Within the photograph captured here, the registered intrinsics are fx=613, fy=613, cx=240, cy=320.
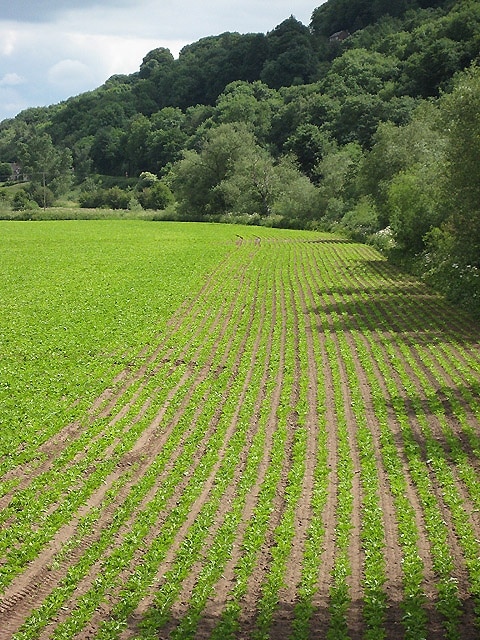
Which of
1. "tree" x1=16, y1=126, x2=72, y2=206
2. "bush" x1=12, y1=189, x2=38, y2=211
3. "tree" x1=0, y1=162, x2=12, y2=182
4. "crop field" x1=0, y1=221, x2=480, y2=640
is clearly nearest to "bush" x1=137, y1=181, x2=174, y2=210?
"bush" x1=12, y1=189, x2=38, y2=211

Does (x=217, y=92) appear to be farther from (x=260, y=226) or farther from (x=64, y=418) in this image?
(x=64, y=418)

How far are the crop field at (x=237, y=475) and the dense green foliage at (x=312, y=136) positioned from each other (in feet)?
37.6

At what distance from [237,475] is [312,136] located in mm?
96268

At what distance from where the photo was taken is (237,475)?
10711mm

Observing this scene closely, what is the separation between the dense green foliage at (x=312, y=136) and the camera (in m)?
33.2

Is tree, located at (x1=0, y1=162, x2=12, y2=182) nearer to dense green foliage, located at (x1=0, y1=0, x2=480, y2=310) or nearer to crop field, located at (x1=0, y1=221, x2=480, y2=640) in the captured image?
dense green foliage, located at (x1=0, y1=0, x2=480, y2=310)

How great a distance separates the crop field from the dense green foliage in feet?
37.6

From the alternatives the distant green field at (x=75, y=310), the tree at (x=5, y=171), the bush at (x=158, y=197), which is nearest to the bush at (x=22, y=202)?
the bush at (x=158, y=197)

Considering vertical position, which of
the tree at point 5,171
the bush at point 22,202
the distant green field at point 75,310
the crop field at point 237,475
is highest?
the tree at point 5,171

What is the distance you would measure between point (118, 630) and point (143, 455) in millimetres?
4687

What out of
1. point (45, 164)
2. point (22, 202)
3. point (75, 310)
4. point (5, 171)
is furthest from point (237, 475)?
point (5, 171)

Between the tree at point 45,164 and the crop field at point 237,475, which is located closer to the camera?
the crop field at point 237,475

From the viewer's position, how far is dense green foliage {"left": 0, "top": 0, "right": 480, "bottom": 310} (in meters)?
33.2

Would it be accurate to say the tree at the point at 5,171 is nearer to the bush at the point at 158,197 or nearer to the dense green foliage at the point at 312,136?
the dense green foliage at the point at 312,136
